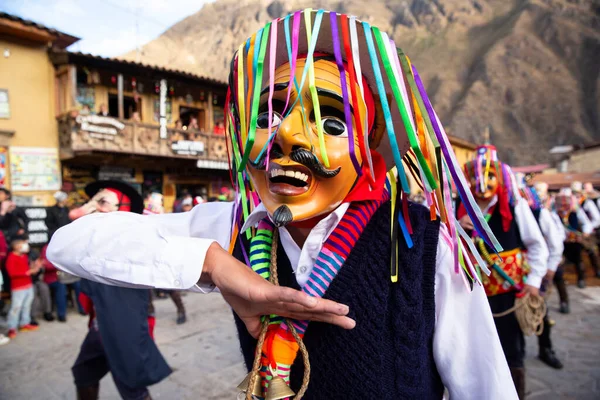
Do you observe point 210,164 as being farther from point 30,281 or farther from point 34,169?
point 30,281

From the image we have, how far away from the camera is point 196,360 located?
4.21 meters

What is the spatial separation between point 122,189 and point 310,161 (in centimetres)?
207

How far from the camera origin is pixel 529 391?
11.5 feet

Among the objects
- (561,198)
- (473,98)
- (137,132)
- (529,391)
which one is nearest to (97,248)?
(529,391)

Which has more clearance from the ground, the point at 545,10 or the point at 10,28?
the point at 545,10

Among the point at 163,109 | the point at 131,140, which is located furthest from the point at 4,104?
the point at 163,109

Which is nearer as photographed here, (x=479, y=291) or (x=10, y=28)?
(x=479, y=291)

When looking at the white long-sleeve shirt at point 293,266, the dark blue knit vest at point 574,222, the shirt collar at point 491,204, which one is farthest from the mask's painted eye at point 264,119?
the dark blue knit vest at point 574,222

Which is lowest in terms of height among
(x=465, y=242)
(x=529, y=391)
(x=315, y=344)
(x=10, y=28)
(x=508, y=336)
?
(x=529, y=391)

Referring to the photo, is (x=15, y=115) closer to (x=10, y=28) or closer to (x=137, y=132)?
(x=10, y=28)

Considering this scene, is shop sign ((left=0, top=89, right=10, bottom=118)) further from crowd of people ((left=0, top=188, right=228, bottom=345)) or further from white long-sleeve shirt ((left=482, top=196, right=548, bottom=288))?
white long-sleeve shirt ((left=482, top=196, right=548, bottom=288))

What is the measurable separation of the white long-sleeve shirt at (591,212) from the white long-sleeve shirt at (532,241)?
6.05 m

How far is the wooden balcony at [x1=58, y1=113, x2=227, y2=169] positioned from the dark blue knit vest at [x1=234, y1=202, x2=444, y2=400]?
942 cm

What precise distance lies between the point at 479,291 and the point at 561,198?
8.16 m
